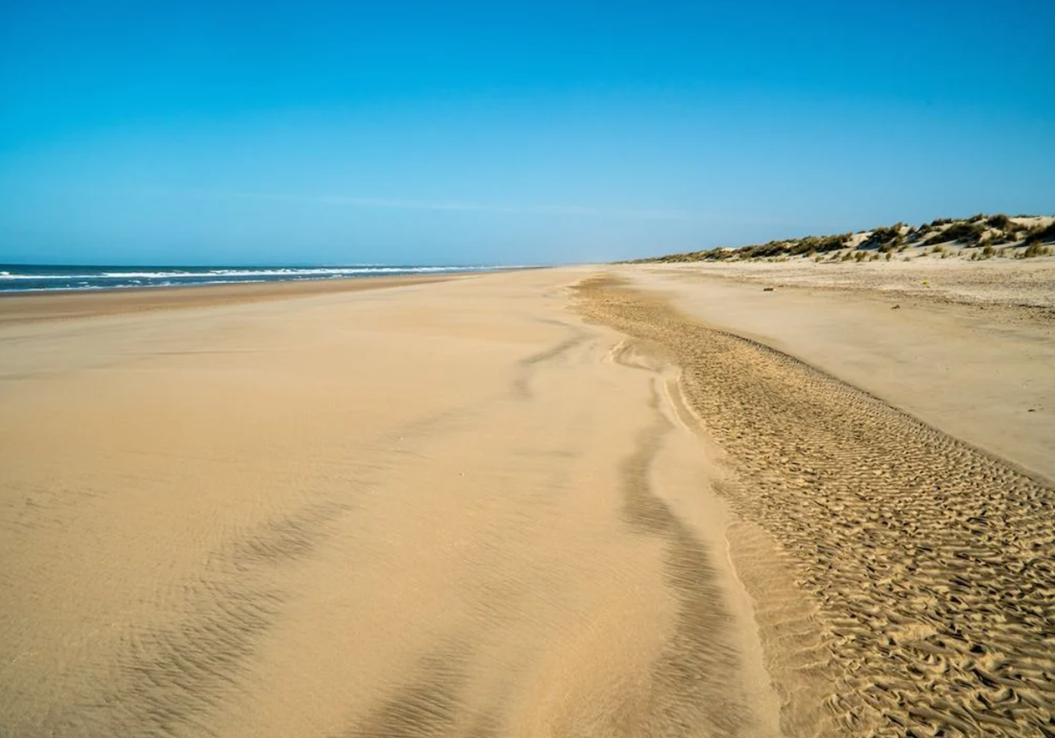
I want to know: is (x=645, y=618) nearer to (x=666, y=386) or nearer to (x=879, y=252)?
(x=666, y=386)

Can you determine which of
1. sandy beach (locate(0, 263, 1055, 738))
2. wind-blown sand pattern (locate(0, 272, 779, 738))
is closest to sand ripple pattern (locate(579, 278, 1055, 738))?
sandy beach (locate(0, 263, 1055, 738))

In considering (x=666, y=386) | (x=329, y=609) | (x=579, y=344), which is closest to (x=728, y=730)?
(x=329, y=609)

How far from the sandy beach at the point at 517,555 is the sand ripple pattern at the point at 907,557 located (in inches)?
0.7

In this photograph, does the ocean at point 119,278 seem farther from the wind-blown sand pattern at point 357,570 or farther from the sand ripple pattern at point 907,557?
the sand ripple pattern at point 907,557

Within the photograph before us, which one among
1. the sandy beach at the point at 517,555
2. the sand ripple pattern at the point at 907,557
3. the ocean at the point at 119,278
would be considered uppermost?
the ocean at the point at 119,278

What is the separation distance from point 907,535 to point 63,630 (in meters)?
4.37

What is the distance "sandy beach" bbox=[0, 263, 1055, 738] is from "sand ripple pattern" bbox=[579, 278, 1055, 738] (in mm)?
17

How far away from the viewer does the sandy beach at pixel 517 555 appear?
2.09 m

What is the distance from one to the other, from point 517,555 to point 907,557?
2226 mm

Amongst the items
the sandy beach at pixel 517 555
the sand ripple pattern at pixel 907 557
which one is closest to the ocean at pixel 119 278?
the sandy beach at pixel 517 555

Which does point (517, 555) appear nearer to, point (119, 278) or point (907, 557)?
point (907, 557)

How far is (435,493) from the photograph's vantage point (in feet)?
12.3

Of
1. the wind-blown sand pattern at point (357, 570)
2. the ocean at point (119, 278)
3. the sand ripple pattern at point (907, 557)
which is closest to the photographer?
the wind-blown sand pattern at point (357, 570)

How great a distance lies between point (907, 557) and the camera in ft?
10.6
